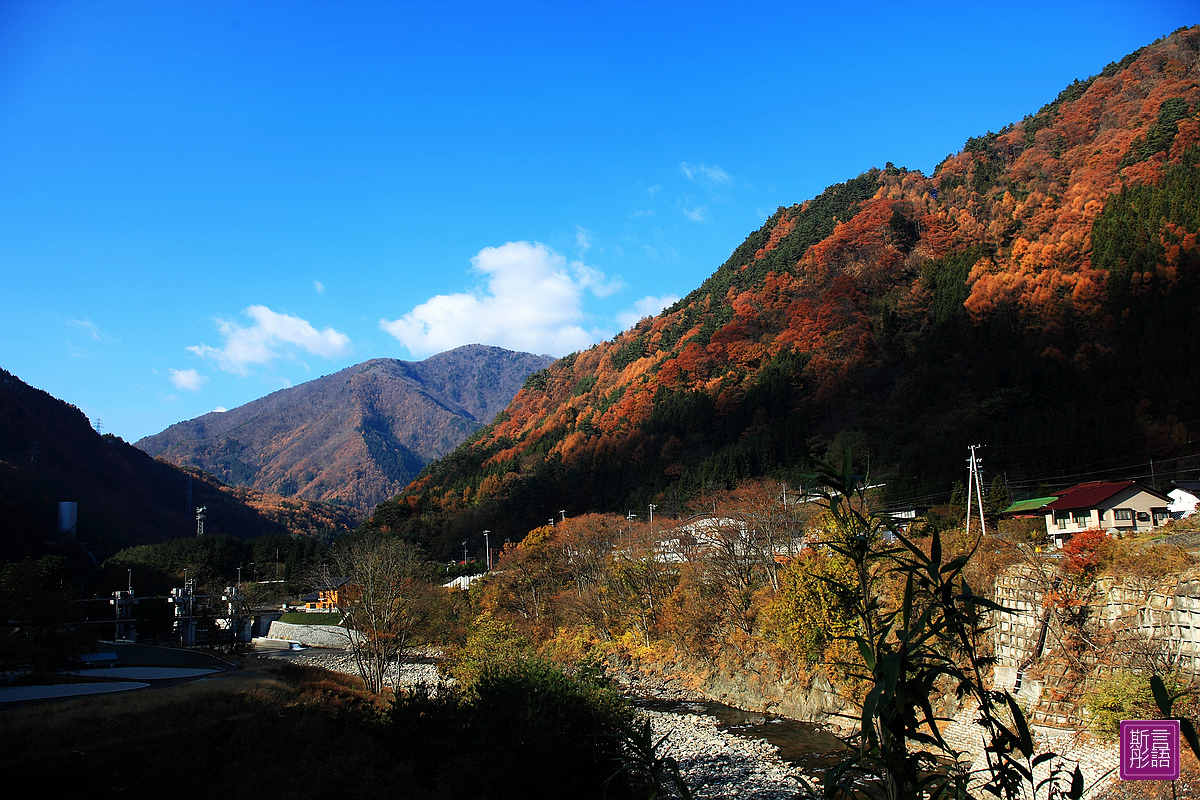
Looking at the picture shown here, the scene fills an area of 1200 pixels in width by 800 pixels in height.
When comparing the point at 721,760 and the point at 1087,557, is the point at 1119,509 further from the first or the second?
the point at 721,760

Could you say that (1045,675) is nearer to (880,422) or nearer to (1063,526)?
(1063,526)

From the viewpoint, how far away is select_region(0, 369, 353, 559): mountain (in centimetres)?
8212

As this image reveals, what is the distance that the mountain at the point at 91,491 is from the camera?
82.1 m

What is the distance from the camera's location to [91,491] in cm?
10450

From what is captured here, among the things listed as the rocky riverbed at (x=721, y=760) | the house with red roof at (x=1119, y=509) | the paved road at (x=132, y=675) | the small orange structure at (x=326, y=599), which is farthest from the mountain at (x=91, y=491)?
the house with red roof at (x=1119, y=509)

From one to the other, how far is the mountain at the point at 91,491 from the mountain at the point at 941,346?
39.9 metres

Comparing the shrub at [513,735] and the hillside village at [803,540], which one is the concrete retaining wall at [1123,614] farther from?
the shrub at [513,735]

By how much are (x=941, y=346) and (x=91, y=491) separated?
125 m

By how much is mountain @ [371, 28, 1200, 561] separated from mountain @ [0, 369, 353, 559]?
131 ft

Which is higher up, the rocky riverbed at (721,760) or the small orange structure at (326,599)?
the rocky riverbed at (721,760)

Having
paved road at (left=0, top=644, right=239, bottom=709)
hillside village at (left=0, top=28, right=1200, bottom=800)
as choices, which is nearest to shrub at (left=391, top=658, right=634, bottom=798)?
hillside village at (left=0, top=28, right=1200, bottom=800)

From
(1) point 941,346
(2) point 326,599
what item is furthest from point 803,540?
(2) point 326,599

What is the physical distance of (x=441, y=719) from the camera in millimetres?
16406

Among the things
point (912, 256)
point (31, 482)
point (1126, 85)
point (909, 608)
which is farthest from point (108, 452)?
point (1126, 85)
